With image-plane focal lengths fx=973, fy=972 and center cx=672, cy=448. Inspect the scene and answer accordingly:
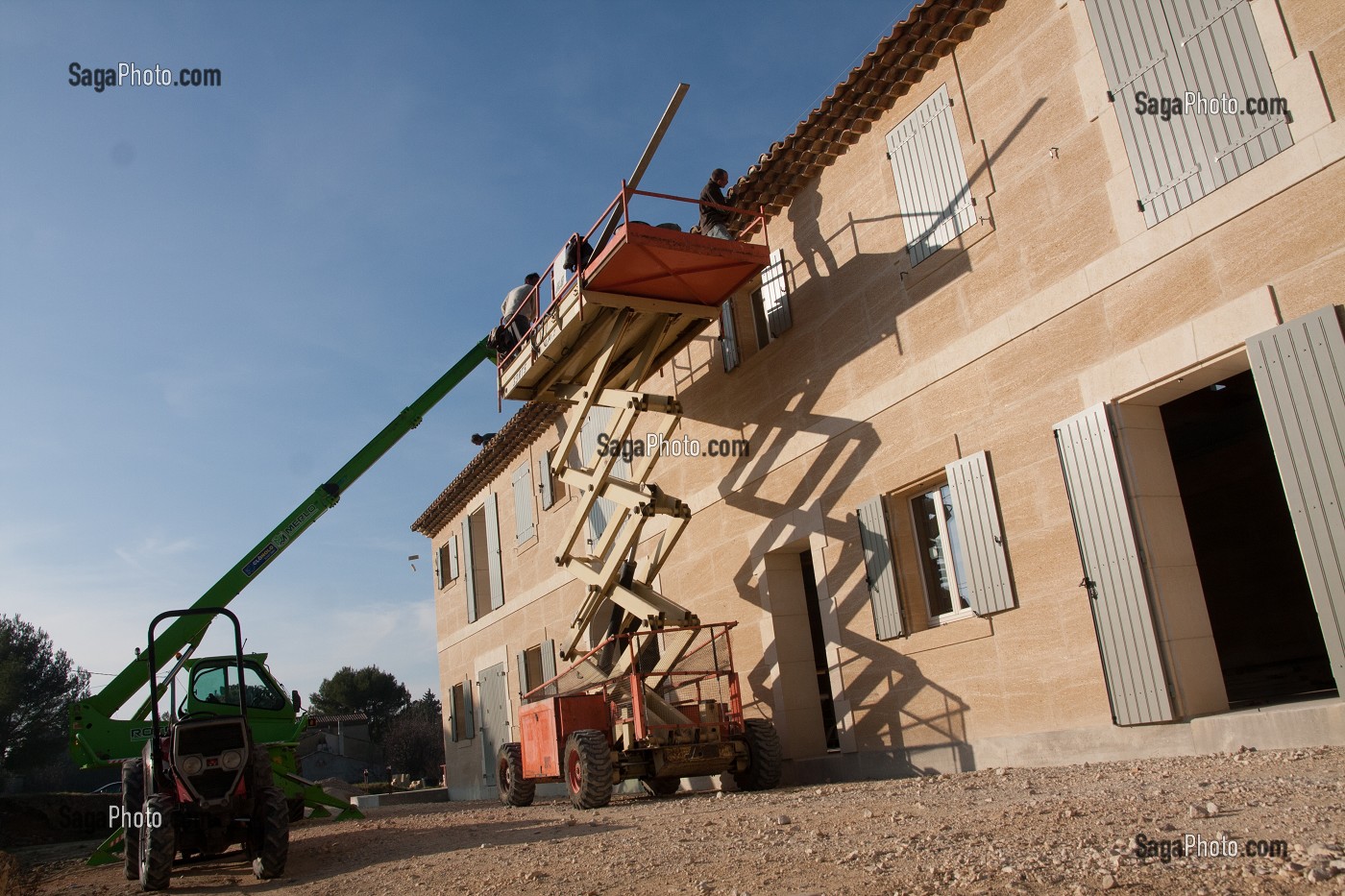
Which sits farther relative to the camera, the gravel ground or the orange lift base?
the orange lift base

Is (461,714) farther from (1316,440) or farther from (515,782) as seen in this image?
(1316,440)

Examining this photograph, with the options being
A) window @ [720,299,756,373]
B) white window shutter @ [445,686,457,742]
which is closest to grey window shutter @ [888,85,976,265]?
window @ [720,299,756,373]

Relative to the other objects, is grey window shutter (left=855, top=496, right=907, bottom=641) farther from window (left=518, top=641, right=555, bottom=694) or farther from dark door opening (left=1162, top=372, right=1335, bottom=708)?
window (left=518, top=641, right=555, bottom=694)

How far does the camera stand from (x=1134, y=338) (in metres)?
7.45

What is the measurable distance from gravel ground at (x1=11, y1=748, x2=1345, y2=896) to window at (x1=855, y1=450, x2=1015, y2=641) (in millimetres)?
1562

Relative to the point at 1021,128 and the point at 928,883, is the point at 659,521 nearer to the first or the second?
the point at 1021,128

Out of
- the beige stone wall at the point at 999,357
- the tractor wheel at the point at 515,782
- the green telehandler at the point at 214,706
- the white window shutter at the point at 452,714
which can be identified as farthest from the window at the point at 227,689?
the white window shutter at the point at 452,714

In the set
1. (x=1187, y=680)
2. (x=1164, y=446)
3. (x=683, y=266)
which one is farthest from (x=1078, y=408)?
(x=683, y=266)

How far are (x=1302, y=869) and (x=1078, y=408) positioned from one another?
4.98 metres

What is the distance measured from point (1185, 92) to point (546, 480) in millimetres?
12871

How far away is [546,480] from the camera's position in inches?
710

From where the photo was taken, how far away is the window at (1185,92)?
6.75 m

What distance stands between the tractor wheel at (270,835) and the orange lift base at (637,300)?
5.91 m

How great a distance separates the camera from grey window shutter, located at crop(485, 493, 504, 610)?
2009 centimetres
